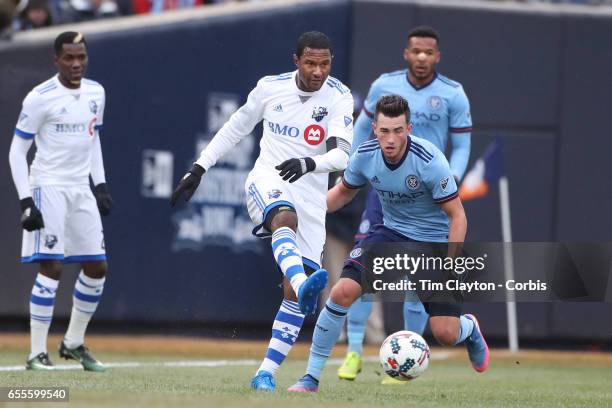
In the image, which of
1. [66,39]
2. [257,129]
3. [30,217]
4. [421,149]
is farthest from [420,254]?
[257,129]

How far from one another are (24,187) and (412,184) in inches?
137

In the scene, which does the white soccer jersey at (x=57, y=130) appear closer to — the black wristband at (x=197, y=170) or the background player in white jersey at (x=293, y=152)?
the background player in white jersey at (x=293, y=152)

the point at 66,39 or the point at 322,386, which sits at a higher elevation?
→ the point at 66,39

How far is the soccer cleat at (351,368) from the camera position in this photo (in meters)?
10.8

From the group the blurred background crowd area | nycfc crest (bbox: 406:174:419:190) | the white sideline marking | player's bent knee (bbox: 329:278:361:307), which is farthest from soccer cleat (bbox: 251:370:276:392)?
the blurred background crowd area

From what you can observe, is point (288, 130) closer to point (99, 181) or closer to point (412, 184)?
point (412, 184)

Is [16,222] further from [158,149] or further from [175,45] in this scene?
[175,45]

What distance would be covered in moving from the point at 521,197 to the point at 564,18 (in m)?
2.31

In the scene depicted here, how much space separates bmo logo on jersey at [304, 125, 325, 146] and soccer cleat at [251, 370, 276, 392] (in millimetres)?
1687

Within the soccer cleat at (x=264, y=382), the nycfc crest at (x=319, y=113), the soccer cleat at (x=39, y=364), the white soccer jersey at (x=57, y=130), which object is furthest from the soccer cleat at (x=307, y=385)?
the white soccer jersey at (x=57, y=130)

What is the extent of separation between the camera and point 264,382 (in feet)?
28.2

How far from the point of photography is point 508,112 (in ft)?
52.8

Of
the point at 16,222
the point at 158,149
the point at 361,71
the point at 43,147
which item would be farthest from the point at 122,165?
the point at 43,147

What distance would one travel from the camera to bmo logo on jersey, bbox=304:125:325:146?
912cm
